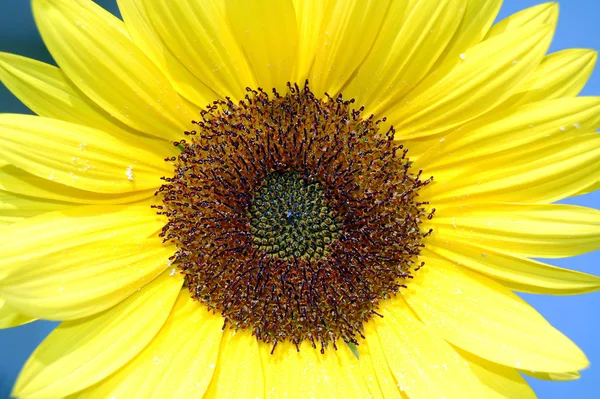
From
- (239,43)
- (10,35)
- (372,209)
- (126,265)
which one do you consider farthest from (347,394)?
(10,35)

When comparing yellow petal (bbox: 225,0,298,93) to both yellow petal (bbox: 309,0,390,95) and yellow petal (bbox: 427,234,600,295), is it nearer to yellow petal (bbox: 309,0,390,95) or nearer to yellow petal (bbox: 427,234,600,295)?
yellow petal (bbox: 309,0,390,95)

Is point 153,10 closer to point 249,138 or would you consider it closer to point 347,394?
point 249,138

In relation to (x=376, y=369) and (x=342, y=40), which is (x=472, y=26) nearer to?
(x=342, y=40)

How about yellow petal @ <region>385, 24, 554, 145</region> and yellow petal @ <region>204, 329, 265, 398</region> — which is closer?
yellow petal @ <region>385, 24, 554, 145</region>

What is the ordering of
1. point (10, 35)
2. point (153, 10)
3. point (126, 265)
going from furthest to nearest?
point (10, 35), point (126, 265), point (153, 10)

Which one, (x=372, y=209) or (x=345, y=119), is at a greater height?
(x=345, y=119)

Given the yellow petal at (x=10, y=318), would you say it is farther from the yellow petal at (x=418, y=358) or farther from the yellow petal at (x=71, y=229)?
the yellow petal at (x=418, y=358)

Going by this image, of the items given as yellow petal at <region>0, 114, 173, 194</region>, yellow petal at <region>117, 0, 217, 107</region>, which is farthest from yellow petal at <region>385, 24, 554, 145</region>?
yellow petal at <region>0, 114, 173, 194</region>

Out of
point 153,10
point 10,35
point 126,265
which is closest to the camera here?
point 153,10
